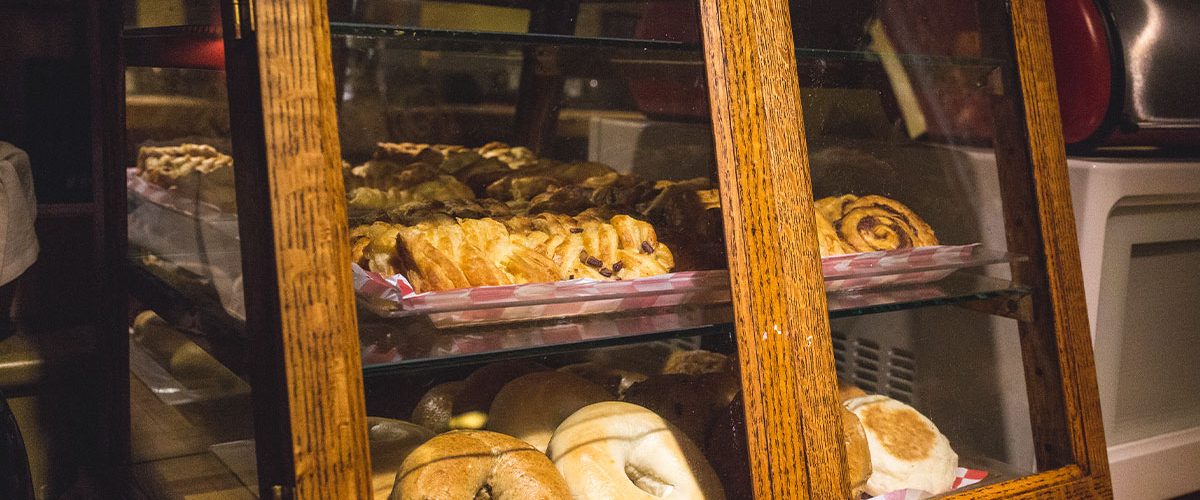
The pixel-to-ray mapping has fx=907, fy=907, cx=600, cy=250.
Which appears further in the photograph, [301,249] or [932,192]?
[932,192]

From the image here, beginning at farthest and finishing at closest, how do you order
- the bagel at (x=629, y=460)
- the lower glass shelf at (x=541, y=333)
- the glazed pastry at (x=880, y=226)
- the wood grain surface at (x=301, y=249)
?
the glazed pastry at (x=880, y=226)
the bagel at (x=629, y=460)
the lower glass shelf at (x=541, y=333)
the wood grain surface at (x=301, y=249)

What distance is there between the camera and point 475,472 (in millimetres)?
980

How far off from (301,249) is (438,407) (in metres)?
0.53

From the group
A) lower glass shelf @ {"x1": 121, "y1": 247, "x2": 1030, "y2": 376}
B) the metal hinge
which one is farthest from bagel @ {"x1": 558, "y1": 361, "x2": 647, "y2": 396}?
the metal hinge

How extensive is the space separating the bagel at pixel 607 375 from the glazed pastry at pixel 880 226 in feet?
1.21

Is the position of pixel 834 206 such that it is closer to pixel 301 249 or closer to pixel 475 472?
pixel 475 472

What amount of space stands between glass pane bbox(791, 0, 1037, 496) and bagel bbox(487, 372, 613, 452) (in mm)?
365

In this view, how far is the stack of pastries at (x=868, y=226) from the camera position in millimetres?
1269

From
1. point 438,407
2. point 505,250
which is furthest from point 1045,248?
point 438,407

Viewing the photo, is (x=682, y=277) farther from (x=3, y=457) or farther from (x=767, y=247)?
(x=3, y=457)

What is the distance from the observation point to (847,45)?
1206 millimetres

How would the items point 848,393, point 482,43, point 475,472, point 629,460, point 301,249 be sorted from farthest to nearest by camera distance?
point 848,393
point 482,43
point 629,460
point 475,472
point 301,249

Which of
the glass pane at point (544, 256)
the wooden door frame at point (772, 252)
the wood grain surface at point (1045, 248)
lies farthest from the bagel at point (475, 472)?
the wood grain surface at point (1045, 248)

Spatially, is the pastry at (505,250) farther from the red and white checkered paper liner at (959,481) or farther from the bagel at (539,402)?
the red and white checkered paper liner at (959,481)
